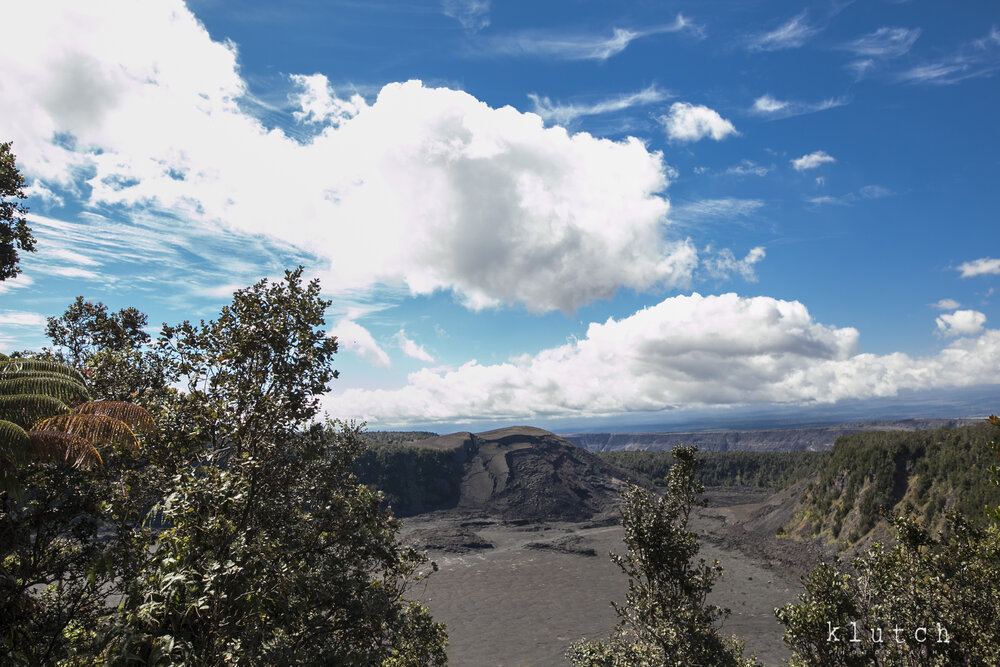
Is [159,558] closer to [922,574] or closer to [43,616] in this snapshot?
[43,616]

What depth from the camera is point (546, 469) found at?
126062 millimetres

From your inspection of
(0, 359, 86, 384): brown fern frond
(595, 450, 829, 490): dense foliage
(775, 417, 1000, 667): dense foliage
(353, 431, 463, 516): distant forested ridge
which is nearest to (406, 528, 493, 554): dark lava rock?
(353, 431, 463, 516): distant forested ridge

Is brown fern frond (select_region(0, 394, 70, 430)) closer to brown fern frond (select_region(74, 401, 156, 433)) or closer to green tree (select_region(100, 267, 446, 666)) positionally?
brown fern frond (select_region(74, 401, 156, 433))

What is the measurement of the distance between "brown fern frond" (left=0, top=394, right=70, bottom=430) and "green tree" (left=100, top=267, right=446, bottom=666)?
2036 mm

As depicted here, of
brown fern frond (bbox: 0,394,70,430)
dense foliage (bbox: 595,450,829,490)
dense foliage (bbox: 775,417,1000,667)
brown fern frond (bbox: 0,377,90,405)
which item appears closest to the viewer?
brown fern frond (bbox: 0,394,70,430)

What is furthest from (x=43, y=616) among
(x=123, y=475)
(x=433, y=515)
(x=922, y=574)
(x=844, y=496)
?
(x=433, y=515)

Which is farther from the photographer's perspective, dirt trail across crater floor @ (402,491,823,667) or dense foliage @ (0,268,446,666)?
dirt trail across crater floor @ (402,491,823,667)

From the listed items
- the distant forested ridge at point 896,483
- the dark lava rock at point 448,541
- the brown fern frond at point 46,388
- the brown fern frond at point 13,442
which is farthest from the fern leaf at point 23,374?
the dark lava rock at point 448,541

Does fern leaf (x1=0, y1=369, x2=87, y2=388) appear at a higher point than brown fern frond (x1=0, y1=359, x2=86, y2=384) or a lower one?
lower

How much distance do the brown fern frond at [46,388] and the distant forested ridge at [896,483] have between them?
2587 inches

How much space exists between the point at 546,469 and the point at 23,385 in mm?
122532

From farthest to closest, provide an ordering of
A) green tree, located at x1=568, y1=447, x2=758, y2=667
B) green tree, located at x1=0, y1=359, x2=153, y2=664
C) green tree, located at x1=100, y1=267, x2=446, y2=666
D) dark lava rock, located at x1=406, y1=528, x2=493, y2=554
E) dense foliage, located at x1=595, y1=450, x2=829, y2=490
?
dense foliage, located at x1=595, y1=450, x2=829, y2=490, dark lava rock, located at x1=406, y1=528, x2=493, y2=554, green tree, located at x1=568, y1=447, x2=758, y2=667, green tree, located at x1=0, y1=359, x2=153, y2=664, green tree, located at x1=100, y1=267, x2=446, y2=666

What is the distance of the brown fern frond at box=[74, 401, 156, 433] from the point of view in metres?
8.65

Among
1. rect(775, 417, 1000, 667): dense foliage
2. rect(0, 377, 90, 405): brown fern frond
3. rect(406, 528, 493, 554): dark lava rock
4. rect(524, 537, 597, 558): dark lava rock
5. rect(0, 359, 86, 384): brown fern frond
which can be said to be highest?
rect(0, 359, 86, 384): brown fern frond
